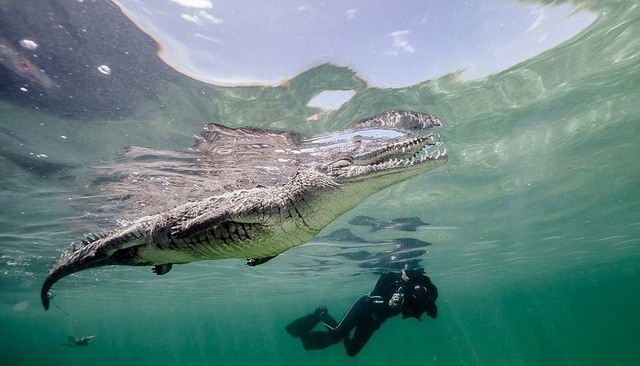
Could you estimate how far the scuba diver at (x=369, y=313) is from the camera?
10.3 metres

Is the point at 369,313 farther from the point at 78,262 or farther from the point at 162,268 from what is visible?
the point at 78,262

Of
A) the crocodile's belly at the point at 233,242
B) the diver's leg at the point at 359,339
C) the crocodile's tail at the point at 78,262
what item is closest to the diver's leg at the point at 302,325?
the diver's leg at the point at 359,339

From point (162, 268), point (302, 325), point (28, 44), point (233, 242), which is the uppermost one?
point (28, 44)

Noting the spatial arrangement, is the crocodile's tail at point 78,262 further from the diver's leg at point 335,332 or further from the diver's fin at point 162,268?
the diver's leg at point 335,332

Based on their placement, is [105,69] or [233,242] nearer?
[233,242]

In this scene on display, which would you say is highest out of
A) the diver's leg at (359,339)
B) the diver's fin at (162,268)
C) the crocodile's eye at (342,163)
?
the crocodile's eye at (342,163)

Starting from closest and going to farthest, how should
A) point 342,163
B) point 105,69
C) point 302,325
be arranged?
point 342,163 < point 105,69 < point 302,325

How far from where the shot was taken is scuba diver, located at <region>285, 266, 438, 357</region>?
1032cm

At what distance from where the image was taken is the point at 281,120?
7836 mm

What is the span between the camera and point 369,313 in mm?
11055

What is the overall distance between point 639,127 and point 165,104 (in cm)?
1318

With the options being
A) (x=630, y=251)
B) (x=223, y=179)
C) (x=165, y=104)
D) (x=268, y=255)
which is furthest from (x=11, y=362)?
(x=630, y=251)

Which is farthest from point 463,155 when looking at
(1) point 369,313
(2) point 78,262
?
(2) point 78,262

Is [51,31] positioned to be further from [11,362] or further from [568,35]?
[11,362]
